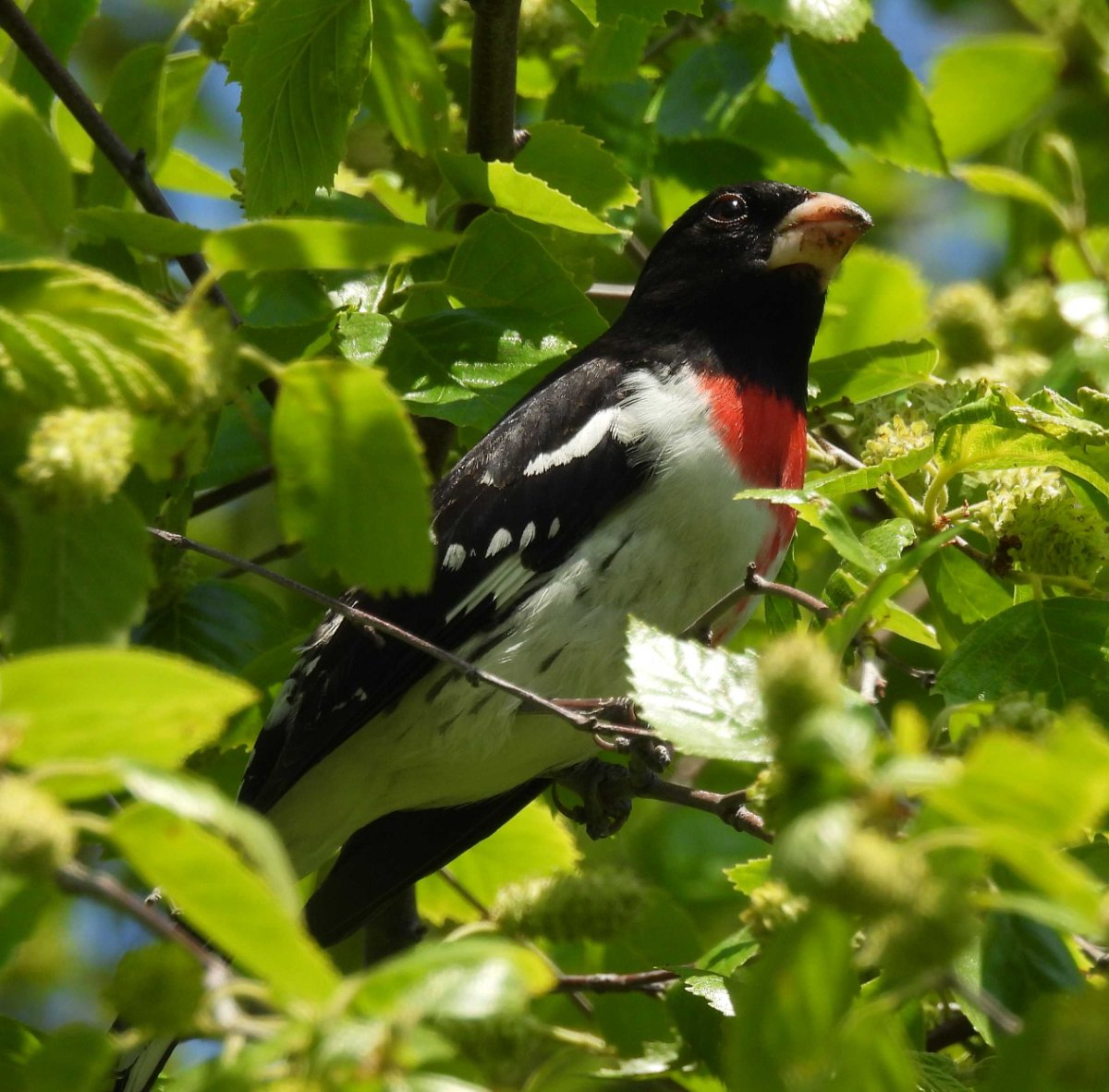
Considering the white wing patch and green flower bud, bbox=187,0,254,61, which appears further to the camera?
green flower bud, bbox=187,0,254,61

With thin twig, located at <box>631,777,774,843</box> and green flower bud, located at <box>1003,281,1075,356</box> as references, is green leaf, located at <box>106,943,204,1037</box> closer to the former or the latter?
thin twig, located at <box>631,777,774,843</box>

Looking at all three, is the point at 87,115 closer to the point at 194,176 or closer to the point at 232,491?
the point at 194,176

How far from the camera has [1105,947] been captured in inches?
86.5

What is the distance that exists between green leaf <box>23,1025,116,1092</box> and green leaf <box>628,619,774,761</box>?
66cm

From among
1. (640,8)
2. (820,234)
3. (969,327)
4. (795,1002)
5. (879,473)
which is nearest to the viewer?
Result: (795,1002)

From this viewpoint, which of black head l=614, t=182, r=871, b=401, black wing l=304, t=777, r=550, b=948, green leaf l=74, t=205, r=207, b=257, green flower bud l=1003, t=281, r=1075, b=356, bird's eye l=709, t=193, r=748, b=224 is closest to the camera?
green leaf l=74, t=205, r=207, b=257

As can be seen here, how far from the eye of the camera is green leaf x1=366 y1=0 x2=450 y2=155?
11.2ft

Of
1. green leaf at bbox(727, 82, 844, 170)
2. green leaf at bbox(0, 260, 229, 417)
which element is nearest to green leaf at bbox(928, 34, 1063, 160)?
green leaf at bbox(727, 82, 844, 170)

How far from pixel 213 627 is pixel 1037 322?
2536mm

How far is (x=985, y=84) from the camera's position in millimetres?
4926

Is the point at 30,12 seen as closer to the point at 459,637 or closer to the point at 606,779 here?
the point at 459,637

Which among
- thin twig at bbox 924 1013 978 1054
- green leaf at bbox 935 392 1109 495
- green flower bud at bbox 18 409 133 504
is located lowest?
thin twig at bbox 924 1013 978 1054

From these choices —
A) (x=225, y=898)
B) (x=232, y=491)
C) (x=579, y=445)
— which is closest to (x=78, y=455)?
(x=225, y=898)

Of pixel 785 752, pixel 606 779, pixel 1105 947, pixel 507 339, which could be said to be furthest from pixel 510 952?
pixel 606 779
